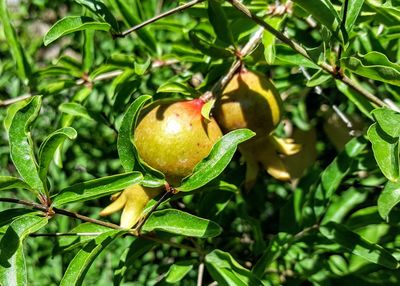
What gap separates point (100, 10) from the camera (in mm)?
1031

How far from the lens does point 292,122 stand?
5.59ft

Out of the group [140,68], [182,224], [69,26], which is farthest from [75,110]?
[182,224]

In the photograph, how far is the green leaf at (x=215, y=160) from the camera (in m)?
0.89

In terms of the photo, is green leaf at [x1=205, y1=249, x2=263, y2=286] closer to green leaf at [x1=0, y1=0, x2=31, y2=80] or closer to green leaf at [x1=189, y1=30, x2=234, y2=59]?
green leaf at [x1=189, y1=30, x2=234, y2=59]

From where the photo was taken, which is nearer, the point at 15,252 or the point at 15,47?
the point at 15,252

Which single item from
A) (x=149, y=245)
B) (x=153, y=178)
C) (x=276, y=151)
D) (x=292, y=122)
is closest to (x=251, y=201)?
(x=292, y=122)

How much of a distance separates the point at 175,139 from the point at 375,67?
1.01 feet

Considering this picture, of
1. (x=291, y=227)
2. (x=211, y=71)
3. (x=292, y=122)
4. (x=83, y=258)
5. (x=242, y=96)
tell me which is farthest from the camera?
(x=292, y=122)

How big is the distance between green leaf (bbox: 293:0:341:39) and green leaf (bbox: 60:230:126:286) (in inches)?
16.6

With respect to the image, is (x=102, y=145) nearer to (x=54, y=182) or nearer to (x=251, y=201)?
(x=54, y=182)

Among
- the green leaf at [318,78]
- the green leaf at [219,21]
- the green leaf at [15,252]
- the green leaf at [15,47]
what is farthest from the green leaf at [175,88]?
the green leaf at [15,47]

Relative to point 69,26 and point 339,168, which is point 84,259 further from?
point 339,168

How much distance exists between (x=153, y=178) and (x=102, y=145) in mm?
955

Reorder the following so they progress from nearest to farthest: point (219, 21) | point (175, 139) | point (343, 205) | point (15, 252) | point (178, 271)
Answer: point (15, 252)
point (175, 139)
point (219, 21)
point (178, 271)
point (343, 205)
